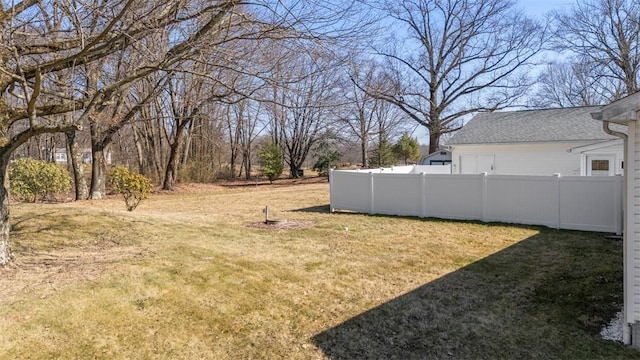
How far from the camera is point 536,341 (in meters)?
3.82

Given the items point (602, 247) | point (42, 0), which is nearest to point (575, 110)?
point (602, 247)

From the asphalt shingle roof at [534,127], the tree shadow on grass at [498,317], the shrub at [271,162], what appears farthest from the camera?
the shrub at [271,162]

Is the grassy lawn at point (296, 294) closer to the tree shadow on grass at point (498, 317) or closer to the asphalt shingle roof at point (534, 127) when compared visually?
the tree shadow on grass at point (498, 317)

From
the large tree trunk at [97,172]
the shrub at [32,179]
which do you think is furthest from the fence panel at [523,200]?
the large tree trunk at [97,172]

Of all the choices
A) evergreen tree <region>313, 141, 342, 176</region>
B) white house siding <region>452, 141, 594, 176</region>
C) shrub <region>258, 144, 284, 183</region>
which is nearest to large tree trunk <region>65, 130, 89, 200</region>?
shrub <region>258, 144, 284, 183</region>

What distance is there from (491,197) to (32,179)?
14016 mm

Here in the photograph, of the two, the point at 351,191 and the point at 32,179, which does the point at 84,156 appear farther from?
the point at 351,191

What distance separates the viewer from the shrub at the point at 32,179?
13.2 meters

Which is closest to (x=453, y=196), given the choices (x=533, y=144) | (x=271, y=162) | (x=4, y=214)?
(x=533, y=144)

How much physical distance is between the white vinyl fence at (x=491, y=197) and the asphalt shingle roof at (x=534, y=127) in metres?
7.61

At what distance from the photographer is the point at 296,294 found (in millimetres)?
4973

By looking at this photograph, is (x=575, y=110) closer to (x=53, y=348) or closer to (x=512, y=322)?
(x=512, y=322)

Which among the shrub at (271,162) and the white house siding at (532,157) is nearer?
the white house siding at (532,157)

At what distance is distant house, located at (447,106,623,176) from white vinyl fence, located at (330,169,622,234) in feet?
17.2
